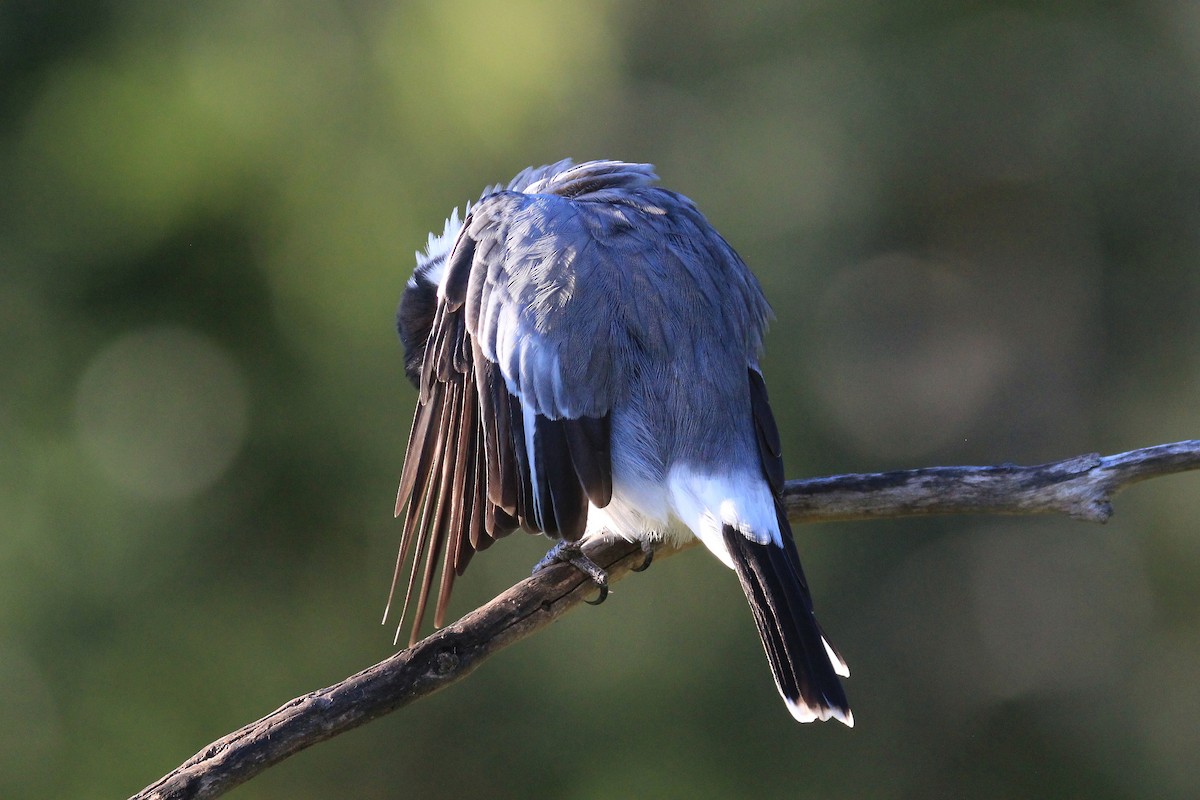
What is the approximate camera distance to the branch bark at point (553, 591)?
2350mm

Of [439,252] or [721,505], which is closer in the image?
[721,505]

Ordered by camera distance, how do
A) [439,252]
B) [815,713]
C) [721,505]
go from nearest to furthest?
[815,713] → [721,505] → [439,252]

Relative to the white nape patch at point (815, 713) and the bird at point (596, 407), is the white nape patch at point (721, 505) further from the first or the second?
the white nape patch at point (815, 713)

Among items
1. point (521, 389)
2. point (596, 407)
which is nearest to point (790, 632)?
point (596, 407)

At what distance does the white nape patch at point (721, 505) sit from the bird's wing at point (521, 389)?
186 mm

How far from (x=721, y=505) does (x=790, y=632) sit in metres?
0.37

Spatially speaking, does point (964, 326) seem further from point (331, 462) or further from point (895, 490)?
point (895, 490)

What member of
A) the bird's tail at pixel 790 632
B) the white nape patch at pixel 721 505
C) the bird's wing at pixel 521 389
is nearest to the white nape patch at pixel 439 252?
the bird's wing at pixel 521 389

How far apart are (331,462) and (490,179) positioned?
1802 mm

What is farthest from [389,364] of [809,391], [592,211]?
[592,211]

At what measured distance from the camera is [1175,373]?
22.1 feet

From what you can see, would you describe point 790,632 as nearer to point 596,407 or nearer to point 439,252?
point 596,407

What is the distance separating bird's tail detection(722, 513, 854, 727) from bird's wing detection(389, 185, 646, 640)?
15.6 inches

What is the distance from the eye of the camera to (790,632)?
250 centimetres
